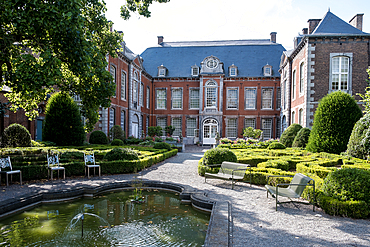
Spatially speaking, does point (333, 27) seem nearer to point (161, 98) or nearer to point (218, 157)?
point (218, 157)

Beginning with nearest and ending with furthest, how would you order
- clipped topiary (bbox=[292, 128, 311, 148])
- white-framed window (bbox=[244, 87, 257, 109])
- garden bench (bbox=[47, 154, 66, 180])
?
garden bench (bbox=[47, 154, 66, 180]), clipped topiary (bbox=[292, 128, 311, 148]), white-framed window (bbox=[244, 87, 257, 109])

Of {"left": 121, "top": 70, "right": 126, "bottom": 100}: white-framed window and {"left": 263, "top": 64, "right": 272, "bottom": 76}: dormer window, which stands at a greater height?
{"left": 263, "top": 64, "right": 272, "bottom": 76}: dormer window

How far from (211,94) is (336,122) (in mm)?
17522

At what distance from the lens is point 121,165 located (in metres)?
8.98

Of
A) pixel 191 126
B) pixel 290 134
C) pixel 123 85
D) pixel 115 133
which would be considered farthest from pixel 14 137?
pixel 191 126

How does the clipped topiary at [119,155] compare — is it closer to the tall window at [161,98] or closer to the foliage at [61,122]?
the foliage at [61,122]

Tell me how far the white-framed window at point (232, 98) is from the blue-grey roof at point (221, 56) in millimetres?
1976

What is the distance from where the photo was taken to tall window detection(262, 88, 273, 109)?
27.1 m

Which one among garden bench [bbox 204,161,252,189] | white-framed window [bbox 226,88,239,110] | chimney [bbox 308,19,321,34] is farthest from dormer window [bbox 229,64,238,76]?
garden bench [bbox 204,161,252,189]

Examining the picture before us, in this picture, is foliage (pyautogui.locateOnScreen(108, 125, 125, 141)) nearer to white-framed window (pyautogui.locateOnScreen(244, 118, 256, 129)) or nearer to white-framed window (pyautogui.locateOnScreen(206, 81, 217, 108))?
white-framed window (pyautogui.locateOnScreen(206, 81, 217, 108))

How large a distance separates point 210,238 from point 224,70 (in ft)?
86.7

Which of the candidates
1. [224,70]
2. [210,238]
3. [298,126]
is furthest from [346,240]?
[224,70]

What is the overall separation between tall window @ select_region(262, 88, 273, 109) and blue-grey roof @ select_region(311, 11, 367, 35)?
11346mm

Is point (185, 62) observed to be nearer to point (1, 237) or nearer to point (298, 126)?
point (298, 126)
